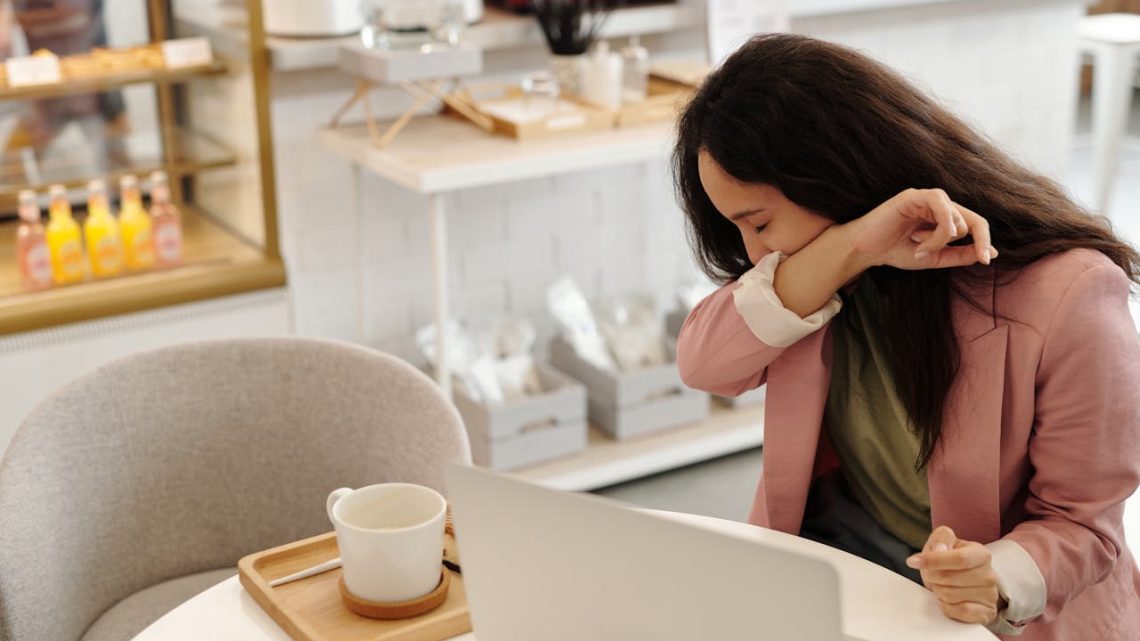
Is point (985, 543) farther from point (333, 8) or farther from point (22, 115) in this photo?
point (22, 115)

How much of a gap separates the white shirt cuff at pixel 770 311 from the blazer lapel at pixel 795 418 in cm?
5

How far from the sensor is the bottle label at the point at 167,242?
283cm

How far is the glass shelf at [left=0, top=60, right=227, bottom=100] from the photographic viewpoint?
2.64 meters

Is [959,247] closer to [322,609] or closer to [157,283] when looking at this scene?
Answer: [322,609]

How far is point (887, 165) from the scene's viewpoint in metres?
1.33

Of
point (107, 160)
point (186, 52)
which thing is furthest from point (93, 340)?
point (186, 52)

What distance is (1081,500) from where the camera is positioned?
4.33 feet

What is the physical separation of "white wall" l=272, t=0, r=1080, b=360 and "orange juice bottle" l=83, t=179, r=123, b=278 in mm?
393

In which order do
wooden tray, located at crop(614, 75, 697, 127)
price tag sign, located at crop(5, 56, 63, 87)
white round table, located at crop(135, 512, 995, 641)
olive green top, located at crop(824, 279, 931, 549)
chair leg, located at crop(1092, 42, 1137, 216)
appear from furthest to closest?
chair leg, located at crop(1092, 42, 1137, 216) < wooden tray, located at crop(614, 75, 697, 127) < price tag sign, located at crop(5, 56, 63, 87) < olive green top, located at crop(824, 279, 931, 549) < white round table, located at crop(135, 512, 995, 641)

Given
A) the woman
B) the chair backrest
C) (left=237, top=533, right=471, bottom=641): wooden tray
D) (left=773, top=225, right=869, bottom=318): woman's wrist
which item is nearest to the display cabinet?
the chair backrest

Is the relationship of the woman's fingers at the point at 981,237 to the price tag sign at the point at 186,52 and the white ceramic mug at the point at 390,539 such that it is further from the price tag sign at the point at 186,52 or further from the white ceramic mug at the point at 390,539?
the price tag sign at the point at 186,52

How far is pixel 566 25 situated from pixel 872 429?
1.72m

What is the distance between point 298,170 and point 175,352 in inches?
51.2

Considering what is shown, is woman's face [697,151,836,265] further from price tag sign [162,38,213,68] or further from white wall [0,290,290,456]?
price tag sign [162,38,213,68]
